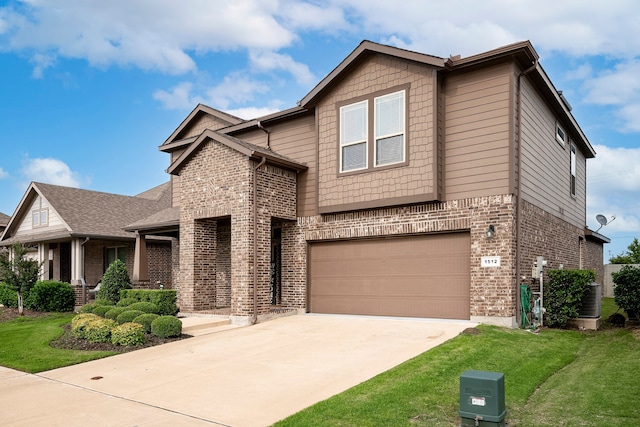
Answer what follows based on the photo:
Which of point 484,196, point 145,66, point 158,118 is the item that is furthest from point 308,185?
point 158,118

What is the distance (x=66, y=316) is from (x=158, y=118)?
31.4 feet

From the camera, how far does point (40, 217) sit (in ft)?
76.2

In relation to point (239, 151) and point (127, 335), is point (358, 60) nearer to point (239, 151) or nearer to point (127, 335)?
point (239, 151)

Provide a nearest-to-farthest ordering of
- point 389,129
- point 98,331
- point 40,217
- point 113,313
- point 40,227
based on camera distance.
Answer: point 98,331
point 113,313
point 389,129
point 40,227
point 40,217

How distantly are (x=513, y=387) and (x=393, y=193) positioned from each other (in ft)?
21.1

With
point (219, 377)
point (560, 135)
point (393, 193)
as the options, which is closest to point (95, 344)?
point (219, 377)

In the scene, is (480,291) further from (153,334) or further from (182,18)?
(182,18)

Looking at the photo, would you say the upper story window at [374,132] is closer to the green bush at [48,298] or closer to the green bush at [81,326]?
the green bush at [81,326]

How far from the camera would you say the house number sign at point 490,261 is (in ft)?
35.7

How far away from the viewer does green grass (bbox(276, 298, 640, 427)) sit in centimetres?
539

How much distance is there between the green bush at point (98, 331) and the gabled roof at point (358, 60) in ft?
25.6

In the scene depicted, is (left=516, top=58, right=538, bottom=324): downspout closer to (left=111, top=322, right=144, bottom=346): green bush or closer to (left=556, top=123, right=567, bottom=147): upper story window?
(left=556, top=123, right=567, bottom=147): upper story window

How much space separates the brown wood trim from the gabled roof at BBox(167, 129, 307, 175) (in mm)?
1608

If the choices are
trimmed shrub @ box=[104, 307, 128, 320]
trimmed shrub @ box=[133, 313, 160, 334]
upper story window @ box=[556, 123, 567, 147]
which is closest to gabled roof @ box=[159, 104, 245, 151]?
trimmed shrub @ box=[104, 307, 128, 320]
